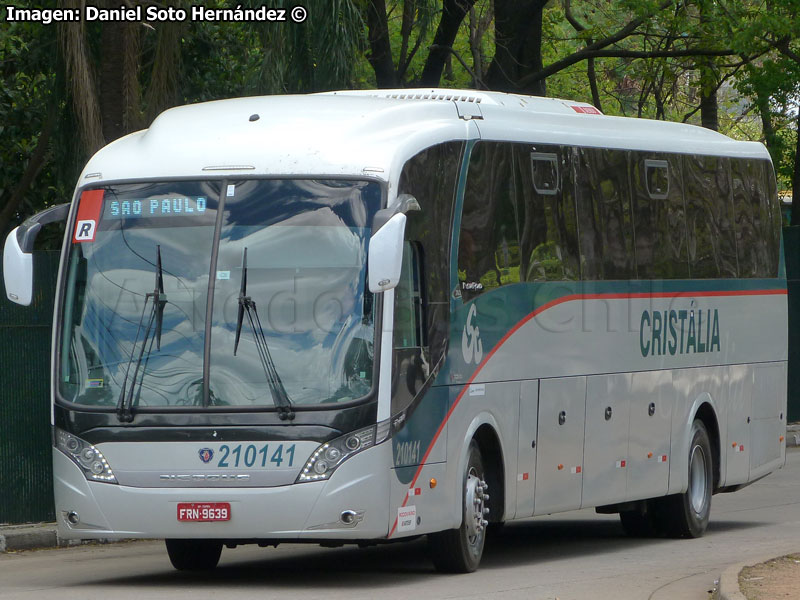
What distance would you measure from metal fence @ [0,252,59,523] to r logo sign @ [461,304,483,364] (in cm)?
476

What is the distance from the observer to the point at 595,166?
13500 millimetres

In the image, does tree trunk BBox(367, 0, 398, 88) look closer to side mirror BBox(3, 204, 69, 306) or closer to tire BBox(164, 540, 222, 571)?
tire BBox(164, 540, 222, 571)

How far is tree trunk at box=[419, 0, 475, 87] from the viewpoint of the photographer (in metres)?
21.0

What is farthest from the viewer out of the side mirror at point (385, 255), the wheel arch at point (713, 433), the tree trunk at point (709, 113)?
the tree trunk at point (709, 113)

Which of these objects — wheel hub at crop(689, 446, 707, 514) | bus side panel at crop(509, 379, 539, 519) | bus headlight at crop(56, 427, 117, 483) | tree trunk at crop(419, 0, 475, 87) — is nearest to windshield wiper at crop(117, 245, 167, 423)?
bus headlight at crop(56, 427, 117, 483)

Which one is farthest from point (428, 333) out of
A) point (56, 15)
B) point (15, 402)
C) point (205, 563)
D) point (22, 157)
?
point (22, 157)

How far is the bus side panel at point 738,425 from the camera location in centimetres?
A: 1578

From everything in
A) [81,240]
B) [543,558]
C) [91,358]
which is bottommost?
[543,558]

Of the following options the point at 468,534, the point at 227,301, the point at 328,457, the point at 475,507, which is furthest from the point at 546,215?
the point at 328,457

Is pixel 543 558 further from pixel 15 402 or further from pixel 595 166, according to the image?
pixel 15 402

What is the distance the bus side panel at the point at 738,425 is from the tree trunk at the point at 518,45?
681 centimetres

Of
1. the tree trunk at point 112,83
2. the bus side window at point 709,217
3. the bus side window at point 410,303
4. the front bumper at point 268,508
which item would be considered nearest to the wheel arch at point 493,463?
the bus side window at point 410,303

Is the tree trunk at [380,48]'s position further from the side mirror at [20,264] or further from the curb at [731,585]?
the curb at [731,585]

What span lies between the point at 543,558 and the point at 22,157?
42.3 feet
